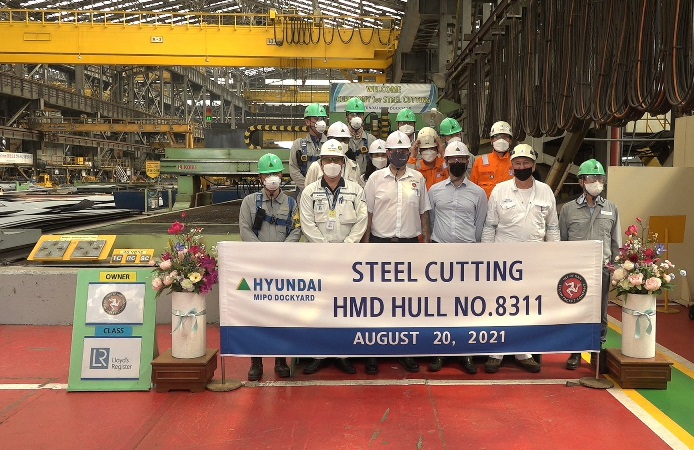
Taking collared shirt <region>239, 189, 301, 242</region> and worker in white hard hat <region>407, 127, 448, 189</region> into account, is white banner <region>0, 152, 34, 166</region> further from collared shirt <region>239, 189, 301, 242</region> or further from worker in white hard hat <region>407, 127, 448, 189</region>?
worker in white hard hat <region>407, 127, 448, 189</region>

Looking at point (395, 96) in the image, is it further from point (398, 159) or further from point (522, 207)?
point (522, 207)

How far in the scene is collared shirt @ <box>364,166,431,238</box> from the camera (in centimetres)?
522

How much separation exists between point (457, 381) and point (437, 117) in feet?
17.1

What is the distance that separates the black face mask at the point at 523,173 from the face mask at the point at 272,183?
6.97ft

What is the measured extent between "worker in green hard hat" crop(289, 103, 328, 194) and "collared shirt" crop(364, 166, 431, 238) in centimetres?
128

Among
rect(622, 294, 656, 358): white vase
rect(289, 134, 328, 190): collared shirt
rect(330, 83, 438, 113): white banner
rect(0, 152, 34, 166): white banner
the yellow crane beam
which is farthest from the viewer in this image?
rect(0, 152, 34, 166): white banner

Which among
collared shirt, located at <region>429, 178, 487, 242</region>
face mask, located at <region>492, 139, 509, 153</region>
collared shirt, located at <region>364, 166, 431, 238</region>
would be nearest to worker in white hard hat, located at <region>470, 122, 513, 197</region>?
face mask, located at <region>492, 139, 509, 153</region>

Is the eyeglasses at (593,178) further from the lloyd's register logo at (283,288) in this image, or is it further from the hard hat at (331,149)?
the lloyd's register logo at (283,288)

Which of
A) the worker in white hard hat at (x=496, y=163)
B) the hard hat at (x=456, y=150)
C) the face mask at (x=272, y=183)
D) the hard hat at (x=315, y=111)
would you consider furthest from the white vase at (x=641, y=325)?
the hard hat at (x=315, y=111)

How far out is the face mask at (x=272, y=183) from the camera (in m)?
5.10

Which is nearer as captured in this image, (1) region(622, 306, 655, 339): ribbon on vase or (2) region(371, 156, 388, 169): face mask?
(1) region(622, 306, 655, 339): ribbon on vase

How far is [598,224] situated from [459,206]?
4.37 ft

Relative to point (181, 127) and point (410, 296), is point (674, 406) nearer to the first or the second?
point (410, 296)

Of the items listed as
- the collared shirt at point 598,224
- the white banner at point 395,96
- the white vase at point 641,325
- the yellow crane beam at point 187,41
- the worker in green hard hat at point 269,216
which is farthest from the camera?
the yellow crane beam at point 187,41
